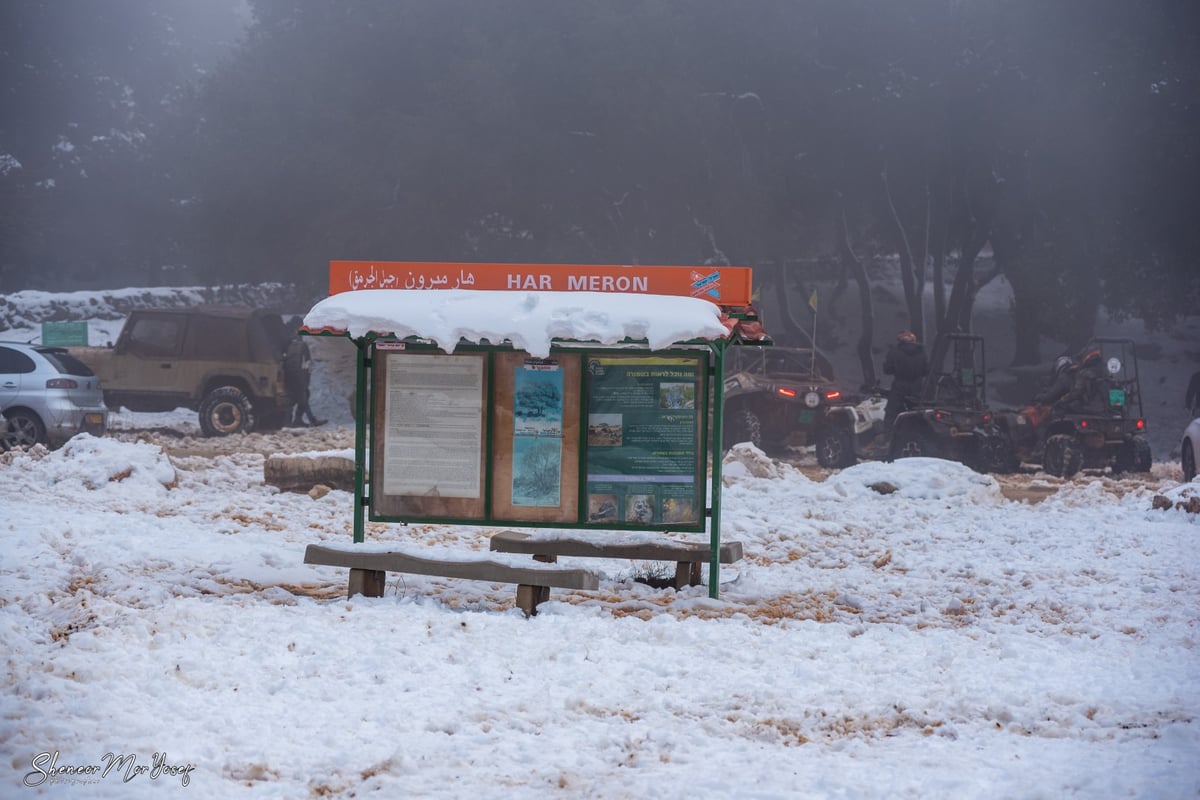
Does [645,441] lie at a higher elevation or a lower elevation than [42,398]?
lower

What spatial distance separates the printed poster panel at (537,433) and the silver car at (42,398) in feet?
34.8

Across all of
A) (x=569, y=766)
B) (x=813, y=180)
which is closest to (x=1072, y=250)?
(x=813, y=180)

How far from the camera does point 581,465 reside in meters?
8.05

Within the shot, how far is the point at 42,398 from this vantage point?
16.4 meters

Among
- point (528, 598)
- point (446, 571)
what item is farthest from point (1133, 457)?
point (446, 571)

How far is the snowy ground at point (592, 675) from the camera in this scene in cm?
464

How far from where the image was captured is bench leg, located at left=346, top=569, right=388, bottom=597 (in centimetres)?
764

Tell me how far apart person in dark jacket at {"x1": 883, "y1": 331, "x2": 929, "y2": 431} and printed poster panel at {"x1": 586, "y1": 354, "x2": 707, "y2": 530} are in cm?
1131

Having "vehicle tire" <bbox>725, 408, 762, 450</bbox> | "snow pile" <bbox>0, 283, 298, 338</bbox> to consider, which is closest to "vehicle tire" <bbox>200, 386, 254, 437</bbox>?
"vehicle tire" <bbox>725, 408, 762, 450</bbox>

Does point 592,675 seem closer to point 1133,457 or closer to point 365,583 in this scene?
point 365,583

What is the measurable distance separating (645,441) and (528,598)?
1413mm

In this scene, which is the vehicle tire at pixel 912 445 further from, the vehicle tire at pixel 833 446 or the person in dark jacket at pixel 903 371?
the vehicle tire at pixel 833 446

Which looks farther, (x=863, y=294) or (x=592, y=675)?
(x=863, y=294)

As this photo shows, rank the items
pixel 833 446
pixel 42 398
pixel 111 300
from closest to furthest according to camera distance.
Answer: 1. pixel 42 398
2. pixel 833 446
3. pixel 111 300
